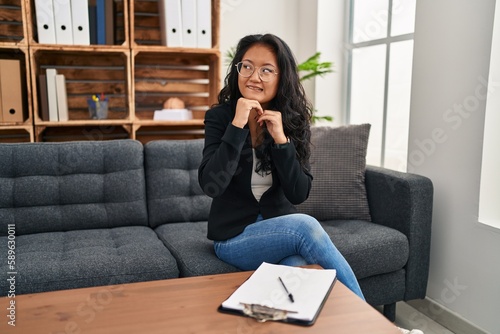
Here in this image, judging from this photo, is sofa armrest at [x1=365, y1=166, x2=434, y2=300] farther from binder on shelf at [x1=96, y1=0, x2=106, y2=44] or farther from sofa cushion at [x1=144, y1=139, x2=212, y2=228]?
binder on shelf at [x1=96, y1=0, x2=106, y2=44]

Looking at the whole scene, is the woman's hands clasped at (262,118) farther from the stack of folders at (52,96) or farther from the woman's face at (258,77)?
the stack of folders at (52,96)

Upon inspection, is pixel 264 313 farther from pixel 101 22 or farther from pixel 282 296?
pixel 101 22

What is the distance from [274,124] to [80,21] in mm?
1593

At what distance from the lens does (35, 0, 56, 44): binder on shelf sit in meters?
2.50

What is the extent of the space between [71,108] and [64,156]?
926 millimetres

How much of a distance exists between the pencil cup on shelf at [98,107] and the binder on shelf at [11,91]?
1.31ft

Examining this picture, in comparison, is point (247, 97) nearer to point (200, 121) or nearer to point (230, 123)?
point (230, 123)

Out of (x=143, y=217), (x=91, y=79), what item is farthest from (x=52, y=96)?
(x=143, y=217)

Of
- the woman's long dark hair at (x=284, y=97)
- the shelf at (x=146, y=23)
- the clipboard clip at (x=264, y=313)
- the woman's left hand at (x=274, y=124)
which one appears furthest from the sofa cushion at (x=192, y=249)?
the shelf at (x=146, y=23)

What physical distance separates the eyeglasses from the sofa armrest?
83cm

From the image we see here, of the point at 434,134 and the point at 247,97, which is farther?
the point at 434,134

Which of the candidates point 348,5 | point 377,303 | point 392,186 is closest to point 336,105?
point 348,5

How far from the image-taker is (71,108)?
2902 mm

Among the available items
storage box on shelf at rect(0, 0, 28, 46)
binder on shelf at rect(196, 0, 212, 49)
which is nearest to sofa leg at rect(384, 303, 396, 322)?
binder on shelf at rect(196, 0, 212, 49)
